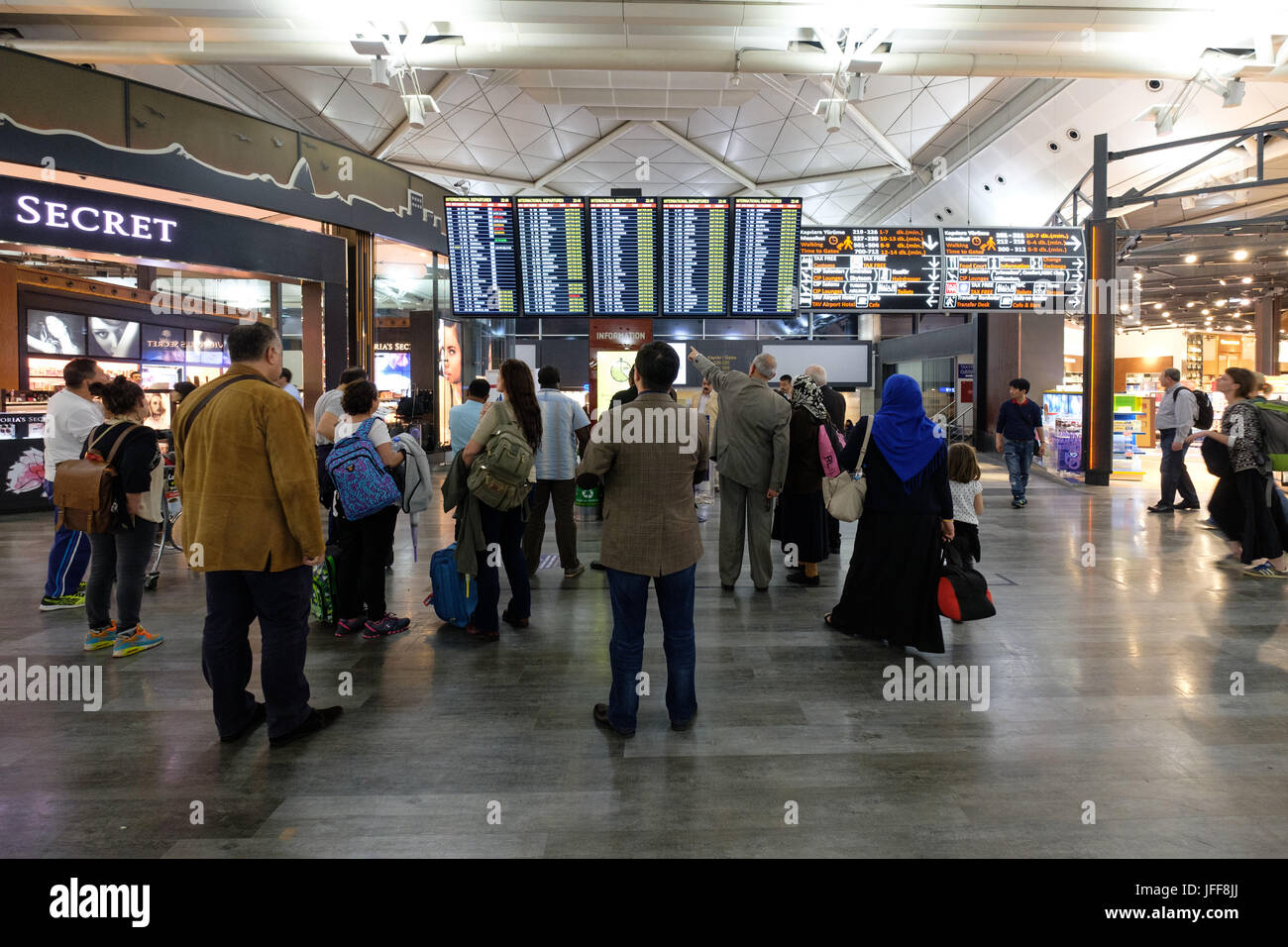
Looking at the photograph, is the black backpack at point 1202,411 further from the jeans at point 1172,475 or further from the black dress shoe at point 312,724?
the black dress shoe at point 312,724

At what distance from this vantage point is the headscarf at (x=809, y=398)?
548 cm

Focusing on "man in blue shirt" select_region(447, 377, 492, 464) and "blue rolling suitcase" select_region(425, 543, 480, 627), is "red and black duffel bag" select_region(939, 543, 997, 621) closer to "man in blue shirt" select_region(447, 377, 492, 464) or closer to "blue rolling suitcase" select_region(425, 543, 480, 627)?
"blue rolling suitcase" select_region(425, 543, 480, 627)

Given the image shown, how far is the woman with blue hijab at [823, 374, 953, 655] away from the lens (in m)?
3.97

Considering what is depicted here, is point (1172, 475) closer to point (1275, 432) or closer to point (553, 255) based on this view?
point (1275, 432)

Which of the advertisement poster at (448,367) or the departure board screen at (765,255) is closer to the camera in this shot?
the departure board screen at (765,255)

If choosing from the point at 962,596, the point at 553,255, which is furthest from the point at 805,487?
the point at 553,255

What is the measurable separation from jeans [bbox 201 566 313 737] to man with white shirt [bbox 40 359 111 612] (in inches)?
105

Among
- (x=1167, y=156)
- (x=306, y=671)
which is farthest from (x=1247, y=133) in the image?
(x=306, y=671)

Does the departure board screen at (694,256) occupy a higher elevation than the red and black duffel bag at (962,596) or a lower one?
higher

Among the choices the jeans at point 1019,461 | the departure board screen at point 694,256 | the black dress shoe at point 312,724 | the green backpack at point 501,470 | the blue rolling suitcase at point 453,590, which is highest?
the departure board screen at point 694,256

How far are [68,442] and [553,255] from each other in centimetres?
529

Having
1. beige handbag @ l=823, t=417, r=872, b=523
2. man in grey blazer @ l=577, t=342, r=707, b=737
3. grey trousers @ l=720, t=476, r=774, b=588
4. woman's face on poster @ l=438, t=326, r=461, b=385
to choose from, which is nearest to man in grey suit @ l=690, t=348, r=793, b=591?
grey trousers @ l=720, t=476, r=774, b=588

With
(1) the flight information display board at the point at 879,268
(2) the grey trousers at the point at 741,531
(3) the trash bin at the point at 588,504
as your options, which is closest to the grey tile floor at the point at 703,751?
(2) the grey trousers at the point at 741,531

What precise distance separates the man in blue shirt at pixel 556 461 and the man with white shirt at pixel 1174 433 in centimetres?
734
